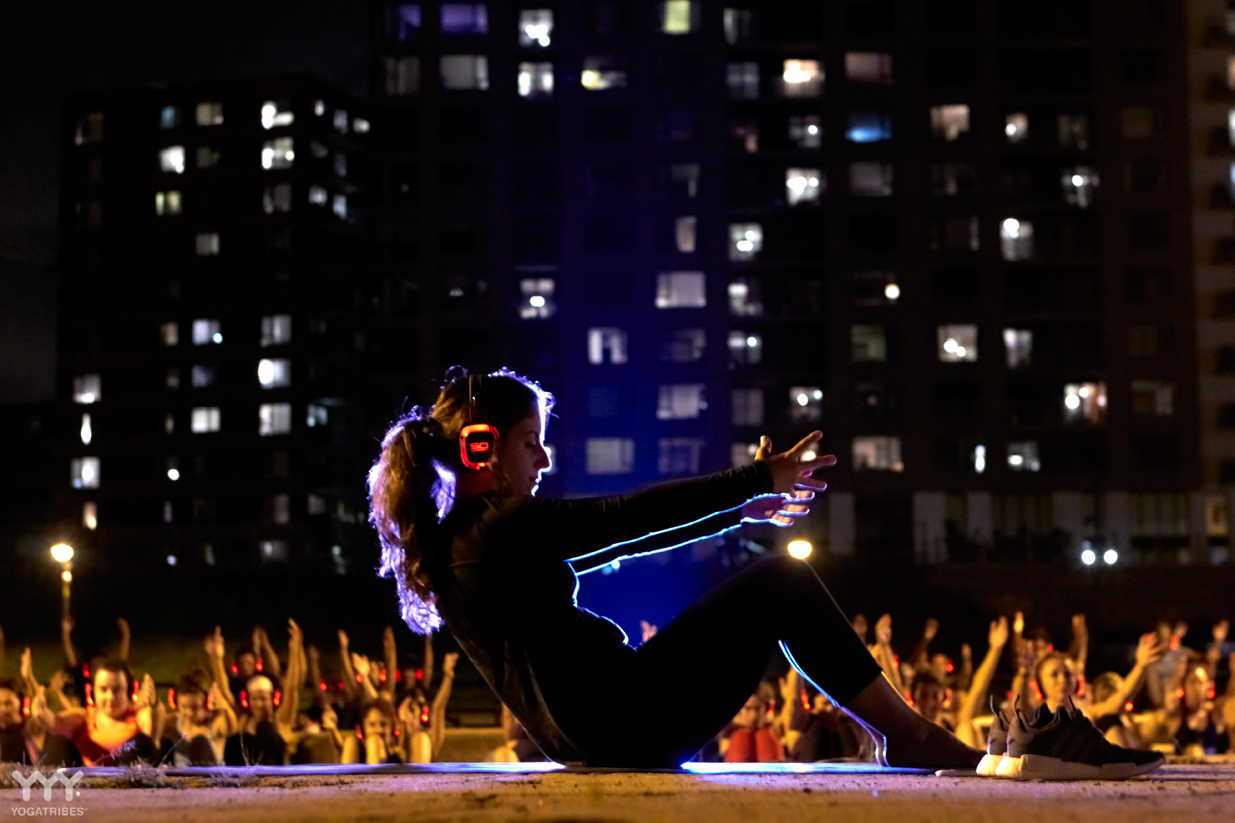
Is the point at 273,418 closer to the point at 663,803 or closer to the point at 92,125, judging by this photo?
the point at 92,125

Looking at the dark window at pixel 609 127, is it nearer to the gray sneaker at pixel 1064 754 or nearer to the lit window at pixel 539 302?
the lit window at pixel 539 302

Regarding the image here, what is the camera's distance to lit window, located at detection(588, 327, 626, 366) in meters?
59.5

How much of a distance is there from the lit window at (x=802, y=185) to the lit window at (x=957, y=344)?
749 centimetres

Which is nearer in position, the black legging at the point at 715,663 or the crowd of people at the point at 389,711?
the black legging at the point at 715,663

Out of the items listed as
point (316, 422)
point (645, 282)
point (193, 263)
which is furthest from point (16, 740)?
point (193, 263)

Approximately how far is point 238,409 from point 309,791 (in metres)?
75.8

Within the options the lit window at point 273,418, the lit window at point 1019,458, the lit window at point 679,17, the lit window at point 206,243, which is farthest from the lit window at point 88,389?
the lit window at point 1019,458

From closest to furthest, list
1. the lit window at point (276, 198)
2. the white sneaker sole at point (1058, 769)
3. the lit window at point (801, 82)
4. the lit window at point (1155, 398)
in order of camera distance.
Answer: the white sneaker sole at point (1058, 769) → the lit window at point (1155, 398) → the lit window at point (801, 82) → the lit window at point (276, 198)

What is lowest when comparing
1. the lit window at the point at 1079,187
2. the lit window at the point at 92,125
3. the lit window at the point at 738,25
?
the lit window at the point at 1079,187

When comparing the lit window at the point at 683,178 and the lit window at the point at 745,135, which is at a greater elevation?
the lit window at the point at 745,135

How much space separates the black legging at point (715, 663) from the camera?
3754 millimetres

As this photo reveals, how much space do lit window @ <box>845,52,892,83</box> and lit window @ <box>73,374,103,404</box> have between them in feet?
148

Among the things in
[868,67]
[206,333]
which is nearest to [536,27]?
[868,67]

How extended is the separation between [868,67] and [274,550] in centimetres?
3106
